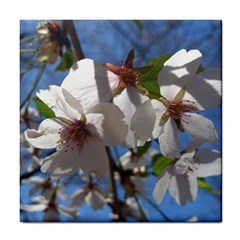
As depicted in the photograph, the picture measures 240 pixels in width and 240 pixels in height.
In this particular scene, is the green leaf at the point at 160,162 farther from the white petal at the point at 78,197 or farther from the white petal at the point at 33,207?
the white petal at the point at 33,207

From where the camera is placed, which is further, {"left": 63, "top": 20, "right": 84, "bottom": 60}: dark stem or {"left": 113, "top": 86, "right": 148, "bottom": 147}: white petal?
Result: {"left": 63, "top": 20, "right": 84, "bottom": 60}: dark stem

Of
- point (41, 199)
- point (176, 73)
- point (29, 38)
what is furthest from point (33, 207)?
point (176, 73)

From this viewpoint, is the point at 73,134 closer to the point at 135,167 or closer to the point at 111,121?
the point at 111,121

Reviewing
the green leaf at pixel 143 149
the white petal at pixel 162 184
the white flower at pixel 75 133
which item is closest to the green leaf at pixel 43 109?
the white flower at pixel 75 133

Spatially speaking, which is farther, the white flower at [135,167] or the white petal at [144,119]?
the white flower at [135,167]

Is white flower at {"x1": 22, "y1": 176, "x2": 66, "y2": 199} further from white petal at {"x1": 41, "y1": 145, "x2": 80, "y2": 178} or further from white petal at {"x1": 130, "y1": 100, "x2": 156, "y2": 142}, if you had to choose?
white petal at {"x1": 130, "y1": 100, "x2": 156, "y2": 142}

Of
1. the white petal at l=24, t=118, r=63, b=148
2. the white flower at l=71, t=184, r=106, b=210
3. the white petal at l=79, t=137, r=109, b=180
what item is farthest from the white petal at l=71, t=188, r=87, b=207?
the white petal at l=24, t=118, r=63, b=148
